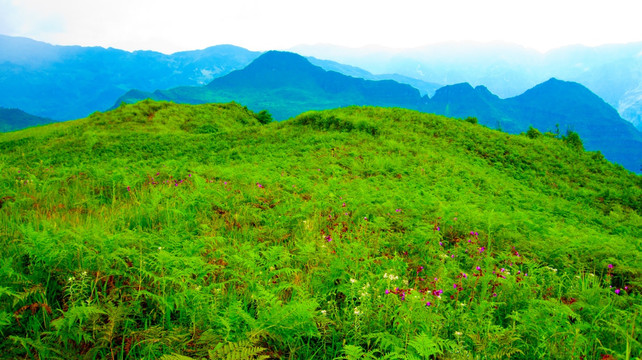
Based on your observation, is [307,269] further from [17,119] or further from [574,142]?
[17,119]

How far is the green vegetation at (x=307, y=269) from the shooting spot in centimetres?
252

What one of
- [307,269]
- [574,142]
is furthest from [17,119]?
[574,142]

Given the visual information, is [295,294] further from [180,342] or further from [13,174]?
[13,174]

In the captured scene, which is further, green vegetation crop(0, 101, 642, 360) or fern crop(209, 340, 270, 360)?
green vegetation crop(0, 101, 642, 360)

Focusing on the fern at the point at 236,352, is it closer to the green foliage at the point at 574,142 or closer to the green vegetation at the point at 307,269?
the green vegetation at the point at 307,269

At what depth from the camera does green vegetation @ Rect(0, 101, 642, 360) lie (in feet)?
8.27

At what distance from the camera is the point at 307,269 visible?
4.15 meters

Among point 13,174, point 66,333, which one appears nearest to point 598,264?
point 66,333

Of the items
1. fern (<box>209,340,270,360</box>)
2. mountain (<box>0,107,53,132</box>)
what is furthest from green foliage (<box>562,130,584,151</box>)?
mountain (<box>0,107,53,132</box>)

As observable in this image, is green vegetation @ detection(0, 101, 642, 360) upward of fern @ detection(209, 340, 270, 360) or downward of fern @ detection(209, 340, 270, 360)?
downward

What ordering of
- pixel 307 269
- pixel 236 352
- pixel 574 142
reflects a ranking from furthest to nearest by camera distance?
pixel 574 142
pixel 307 269
pixel 236 352

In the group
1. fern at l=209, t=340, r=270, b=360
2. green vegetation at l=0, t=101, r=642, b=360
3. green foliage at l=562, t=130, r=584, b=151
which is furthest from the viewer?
green foliage at l=562, t=130, r=584, b=151

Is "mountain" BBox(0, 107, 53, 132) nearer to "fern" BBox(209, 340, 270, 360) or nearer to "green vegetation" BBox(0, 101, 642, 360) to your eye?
"green vegetation" BBox(0, 101, 642, 360)

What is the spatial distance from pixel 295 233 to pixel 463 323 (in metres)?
3.15
